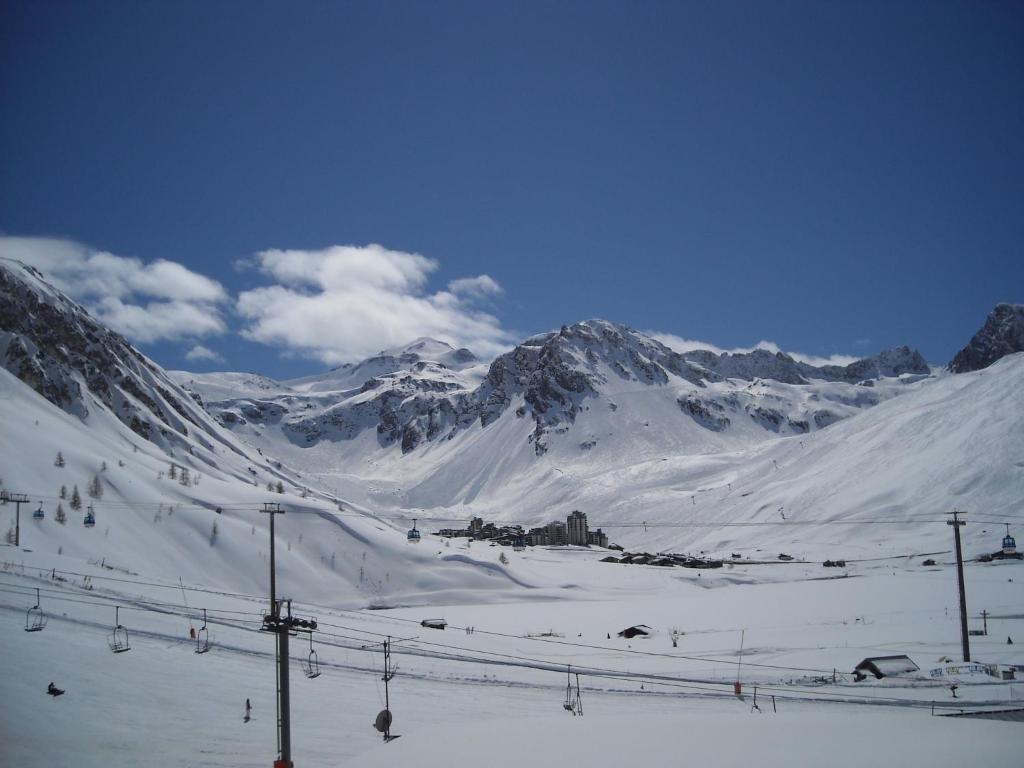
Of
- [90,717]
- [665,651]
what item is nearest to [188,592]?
[90,717]

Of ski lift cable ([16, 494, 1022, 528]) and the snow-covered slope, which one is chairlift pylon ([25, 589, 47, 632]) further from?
ski lift cable ([16, 494, 1022, 528])

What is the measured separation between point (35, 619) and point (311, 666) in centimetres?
1217

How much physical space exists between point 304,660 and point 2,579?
1551 centimetres

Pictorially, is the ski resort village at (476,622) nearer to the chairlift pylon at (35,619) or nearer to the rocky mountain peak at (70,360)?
the chairlift pylon at (35,619)

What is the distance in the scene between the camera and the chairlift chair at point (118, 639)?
1336 inches

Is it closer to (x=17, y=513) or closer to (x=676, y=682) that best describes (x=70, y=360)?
(x=17, y=513)

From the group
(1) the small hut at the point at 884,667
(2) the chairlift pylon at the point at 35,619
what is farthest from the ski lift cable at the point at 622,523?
(1) the small hut at the point at 884,667

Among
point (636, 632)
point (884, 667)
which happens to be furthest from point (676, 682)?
point (636, 632)

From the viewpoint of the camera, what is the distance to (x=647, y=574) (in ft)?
331

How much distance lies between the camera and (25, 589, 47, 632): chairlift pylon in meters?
33.2

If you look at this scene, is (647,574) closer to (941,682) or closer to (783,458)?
(941,682)

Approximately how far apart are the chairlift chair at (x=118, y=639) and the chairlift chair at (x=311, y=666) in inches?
310

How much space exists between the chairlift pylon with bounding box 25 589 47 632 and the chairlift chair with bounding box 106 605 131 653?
2742mm

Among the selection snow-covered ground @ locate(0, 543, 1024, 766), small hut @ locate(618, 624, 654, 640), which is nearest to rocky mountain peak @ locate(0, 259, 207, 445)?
snow-covered ground @ locate(0, 543, 1024, 766)
